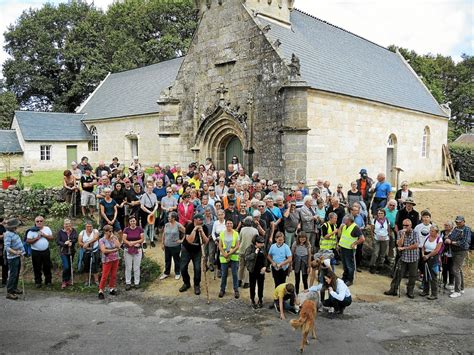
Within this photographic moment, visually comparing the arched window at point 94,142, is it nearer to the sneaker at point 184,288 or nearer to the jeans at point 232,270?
the sneaker at point 184,288

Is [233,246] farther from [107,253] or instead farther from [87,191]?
[87,191]

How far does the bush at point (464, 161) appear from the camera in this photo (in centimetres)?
2875

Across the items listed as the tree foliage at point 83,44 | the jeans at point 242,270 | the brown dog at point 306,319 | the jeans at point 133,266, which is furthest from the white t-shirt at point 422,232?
the tree foliage at point 83,44

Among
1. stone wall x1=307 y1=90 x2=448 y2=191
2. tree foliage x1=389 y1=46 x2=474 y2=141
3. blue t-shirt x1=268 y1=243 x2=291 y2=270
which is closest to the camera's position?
blue t-shirt x1=268 y1=243 x2=291 y2=270

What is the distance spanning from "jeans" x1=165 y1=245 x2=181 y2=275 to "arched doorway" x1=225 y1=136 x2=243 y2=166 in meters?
7.58

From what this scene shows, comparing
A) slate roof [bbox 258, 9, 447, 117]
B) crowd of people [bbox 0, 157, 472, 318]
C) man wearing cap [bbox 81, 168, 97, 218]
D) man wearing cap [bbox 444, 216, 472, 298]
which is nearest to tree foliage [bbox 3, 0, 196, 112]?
slate roof [bbox 258, 9, 447, 117]

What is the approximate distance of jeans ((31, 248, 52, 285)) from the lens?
30.2ft

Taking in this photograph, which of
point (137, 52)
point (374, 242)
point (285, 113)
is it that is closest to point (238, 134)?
point (285, 113)

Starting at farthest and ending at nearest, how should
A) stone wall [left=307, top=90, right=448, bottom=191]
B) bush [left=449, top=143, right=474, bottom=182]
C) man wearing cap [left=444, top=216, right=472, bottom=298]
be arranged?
bush [left=449, top=143, right=474, bottom=182] < stone wall [left=307, top=90, right=448, bottom=191] < man wearing cap [left=444, top=216, right=472, bottom=298]

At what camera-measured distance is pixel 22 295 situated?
28.9ft

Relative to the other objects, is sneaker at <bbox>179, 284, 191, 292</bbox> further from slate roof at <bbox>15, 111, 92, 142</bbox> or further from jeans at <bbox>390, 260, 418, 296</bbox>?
slate roof at <bbox>15, 111, 92, 142</bbox>

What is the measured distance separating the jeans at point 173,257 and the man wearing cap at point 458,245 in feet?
19.7

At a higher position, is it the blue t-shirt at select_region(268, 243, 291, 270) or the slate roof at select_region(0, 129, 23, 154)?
the slate roof at select_region(0, 129, 23, 154)

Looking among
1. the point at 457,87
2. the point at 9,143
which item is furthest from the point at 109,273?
the point at 457,87
